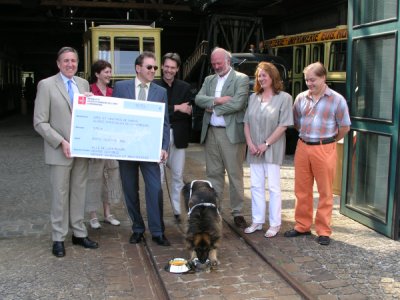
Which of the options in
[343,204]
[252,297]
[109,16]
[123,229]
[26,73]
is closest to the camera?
[252,297]

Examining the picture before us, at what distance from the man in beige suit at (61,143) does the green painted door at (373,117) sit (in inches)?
123

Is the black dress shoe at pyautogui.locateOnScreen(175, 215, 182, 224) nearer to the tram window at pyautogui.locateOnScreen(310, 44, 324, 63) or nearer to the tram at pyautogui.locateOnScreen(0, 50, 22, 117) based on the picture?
the tram window at pyautogui.locateOnScreen(310, 44, 324, 63)

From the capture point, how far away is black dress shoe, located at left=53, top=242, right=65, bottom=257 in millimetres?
4496

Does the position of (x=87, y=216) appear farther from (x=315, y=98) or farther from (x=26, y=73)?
(x=26, y=73)

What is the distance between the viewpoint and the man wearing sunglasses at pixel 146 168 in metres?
4.62

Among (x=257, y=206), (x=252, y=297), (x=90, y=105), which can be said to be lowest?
(x=252, y=297)

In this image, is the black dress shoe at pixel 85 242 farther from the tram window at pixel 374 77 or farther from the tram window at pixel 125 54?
the tram window at pixel 125 54

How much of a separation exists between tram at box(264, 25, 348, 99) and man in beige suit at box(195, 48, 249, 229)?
6.52 meters

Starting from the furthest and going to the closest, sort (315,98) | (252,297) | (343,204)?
(343,204) < (315,98) < (252,297)

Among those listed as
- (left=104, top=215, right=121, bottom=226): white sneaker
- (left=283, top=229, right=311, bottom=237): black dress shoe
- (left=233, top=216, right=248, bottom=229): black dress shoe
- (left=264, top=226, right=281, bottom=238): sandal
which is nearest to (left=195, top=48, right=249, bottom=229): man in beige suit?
(left=233, top=216, right=248, bottom=229): black dress shoe

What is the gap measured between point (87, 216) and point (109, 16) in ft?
56.1

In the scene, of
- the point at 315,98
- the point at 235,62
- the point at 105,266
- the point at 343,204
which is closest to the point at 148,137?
the point at 105,266

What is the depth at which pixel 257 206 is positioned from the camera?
5121 millimetres

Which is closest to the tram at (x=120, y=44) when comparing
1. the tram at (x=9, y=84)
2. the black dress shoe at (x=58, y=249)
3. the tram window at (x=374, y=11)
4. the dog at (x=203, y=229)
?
the tram window at (x=374, y=11)
